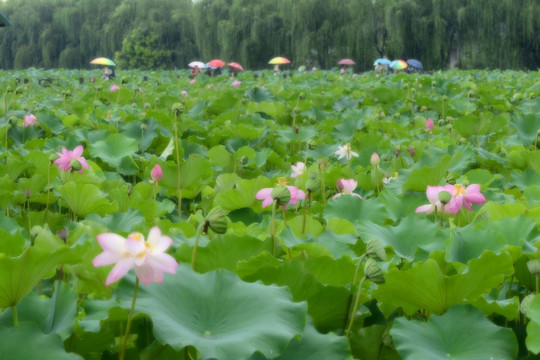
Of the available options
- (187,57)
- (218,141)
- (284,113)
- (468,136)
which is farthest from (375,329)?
(187,57)

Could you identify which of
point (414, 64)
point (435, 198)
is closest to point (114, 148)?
point (435, 198)

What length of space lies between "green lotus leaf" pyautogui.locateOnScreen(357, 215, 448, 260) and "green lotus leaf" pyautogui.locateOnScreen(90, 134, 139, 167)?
1.09m

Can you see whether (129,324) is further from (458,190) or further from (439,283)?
(458,190)

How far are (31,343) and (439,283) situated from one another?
0.40 metres

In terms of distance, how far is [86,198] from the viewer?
1.26 m

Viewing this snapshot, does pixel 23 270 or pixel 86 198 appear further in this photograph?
pixel 86 198

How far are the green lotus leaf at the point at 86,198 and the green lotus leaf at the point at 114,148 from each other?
0.60 metres

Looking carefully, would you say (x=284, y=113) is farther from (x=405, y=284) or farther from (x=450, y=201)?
(x=405, y=284)

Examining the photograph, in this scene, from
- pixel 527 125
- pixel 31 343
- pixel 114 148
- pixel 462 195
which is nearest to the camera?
pixel 31 343

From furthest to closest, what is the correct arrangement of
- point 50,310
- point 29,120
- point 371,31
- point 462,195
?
point 371,31, point 29,120, point 462,195, point 50,310

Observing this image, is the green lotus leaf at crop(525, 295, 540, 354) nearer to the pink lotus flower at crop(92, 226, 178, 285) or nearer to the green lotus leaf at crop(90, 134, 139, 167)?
the pink lotus flower at crop(92, 226, 178, 285)

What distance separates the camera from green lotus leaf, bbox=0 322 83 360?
20.9 inches

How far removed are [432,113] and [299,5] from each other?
12.3m

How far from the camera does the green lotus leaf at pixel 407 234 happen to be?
0.93 m
